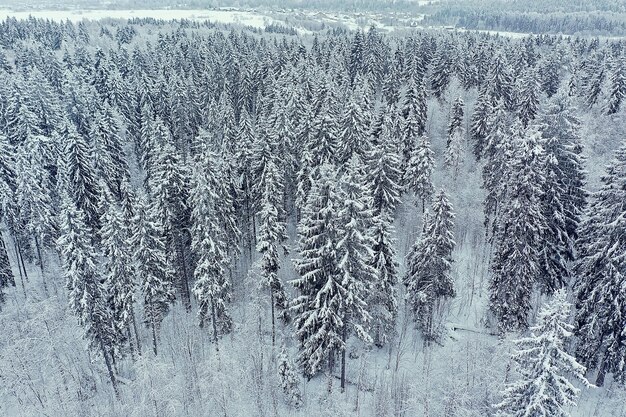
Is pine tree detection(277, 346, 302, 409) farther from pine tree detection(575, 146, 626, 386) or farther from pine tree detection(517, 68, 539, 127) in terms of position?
pine tree detection(517, 68, 539, 127)

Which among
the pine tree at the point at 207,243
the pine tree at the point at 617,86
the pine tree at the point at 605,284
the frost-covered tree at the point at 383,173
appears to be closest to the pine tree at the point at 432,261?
the frost-covered tree at the point at 383,173

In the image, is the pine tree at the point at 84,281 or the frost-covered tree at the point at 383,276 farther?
the frost-covered tree at the point at 383,276

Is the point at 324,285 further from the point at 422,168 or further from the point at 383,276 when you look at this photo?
the point at 422,168

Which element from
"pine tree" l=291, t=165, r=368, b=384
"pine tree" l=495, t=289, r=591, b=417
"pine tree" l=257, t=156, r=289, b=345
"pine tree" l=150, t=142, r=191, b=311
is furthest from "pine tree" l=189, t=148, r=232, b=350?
"pine tree" l=495, t=289, r=591, b=417

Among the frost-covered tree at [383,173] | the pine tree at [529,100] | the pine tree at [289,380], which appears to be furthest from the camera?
the pine tree at [529,100]

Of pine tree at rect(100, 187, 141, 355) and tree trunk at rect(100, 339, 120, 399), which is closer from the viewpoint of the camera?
pine tree at rect(100, 187, 141, 355)

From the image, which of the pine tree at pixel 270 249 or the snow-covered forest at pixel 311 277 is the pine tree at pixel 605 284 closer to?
the snow-covered forest at pixel 311 277

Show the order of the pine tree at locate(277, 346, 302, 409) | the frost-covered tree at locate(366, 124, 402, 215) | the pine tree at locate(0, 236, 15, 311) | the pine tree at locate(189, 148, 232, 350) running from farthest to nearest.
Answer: the pine tree at locate(0, 236, 15, 311) → the frost-covered tree at locate(366, 124, 402, 215) → the pine tree at locate(189, 148, 232, 350) → the pine tree at locate(277, 346, 302, 409)
